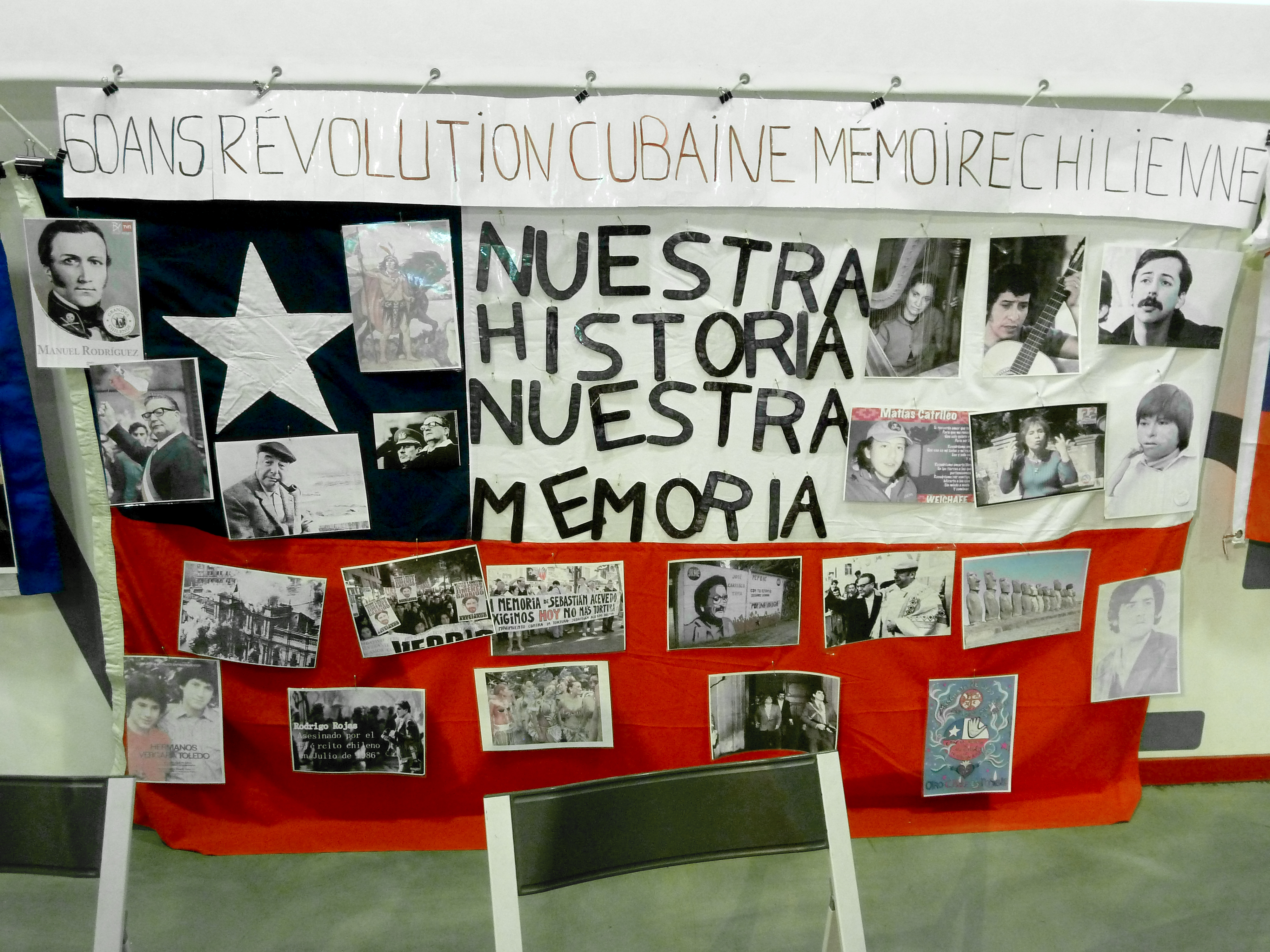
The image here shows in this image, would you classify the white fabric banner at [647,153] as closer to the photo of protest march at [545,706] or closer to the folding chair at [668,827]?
the photo of protest march at [545,706]

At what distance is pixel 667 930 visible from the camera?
1.94 m

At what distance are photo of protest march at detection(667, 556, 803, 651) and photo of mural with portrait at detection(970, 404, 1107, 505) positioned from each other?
0.51 meters

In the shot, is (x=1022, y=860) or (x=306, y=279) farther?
(x=1022, y=860)

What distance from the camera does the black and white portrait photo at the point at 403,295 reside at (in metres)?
1.90

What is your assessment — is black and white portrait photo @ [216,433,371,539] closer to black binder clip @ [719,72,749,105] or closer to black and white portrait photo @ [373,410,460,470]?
black and white portrait photo @ [373,410,460,470]

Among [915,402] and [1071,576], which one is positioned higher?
[915,402]

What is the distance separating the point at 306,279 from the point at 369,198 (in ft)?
0.78

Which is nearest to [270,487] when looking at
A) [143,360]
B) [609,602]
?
[143,360]

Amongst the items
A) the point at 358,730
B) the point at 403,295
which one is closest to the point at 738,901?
the point at 358,730

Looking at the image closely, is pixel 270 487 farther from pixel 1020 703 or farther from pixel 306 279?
pixel 1020 703

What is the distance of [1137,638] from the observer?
7.36 feet

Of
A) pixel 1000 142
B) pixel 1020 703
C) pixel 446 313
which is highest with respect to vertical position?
pixel 1000 142

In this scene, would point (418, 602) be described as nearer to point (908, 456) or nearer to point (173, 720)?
point (173, 720)

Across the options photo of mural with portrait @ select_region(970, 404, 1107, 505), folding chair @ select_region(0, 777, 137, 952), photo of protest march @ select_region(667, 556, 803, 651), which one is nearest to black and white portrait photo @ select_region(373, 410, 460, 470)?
photo of protest march @ select_region(667, 556, 803, 651)
